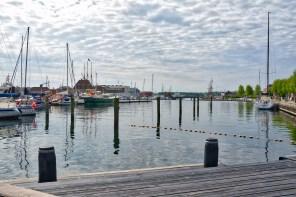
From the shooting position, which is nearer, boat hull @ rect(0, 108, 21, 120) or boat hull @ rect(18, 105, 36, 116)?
boat hull @ rect(0, 108, 21, 120)

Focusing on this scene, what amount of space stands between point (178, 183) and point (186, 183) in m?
0.19

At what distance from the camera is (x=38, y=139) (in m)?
36.1

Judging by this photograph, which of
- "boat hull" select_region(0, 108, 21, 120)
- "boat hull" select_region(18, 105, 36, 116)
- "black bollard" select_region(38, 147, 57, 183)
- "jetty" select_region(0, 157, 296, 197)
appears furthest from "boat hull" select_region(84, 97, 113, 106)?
"black bollard" select_region(38, 147, 57, 183)

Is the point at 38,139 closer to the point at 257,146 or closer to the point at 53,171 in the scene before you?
the point at 257,146

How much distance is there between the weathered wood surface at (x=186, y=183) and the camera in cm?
852

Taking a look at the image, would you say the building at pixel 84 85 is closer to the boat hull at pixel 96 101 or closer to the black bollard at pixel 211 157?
the boat hull at pixel 96 101

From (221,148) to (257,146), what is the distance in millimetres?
3674

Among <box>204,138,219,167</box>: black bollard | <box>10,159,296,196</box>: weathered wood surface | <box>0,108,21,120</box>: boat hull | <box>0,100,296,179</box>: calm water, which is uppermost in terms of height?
<box>204,138,219,167</box>: black bollard

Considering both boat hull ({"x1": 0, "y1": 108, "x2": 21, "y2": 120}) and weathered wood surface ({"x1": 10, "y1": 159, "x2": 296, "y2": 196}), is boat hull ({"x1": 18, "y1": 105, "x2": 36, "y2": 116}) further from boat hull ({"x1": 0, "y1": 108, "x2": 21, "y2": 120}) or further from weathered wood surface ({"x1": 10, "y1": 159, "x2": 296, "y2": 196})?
weathered wood surface ({"x1": 10, "y1": 159, "x2": 296, "y2": 196})

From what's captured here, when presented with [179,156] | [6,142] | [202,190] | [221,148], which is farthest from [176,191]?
[6,142]

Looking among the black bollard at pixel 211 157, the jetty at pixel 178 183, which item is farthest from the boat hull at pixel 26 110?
the jetty at pixel 178 183

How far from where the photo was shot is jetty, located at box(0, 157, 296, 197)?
844 cm

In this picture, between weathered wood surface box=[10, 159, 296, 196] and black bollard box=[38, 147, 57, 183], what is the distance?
1.60ft

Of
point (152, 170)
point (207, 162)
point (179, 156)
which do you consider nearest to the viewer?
point (152, 170)
